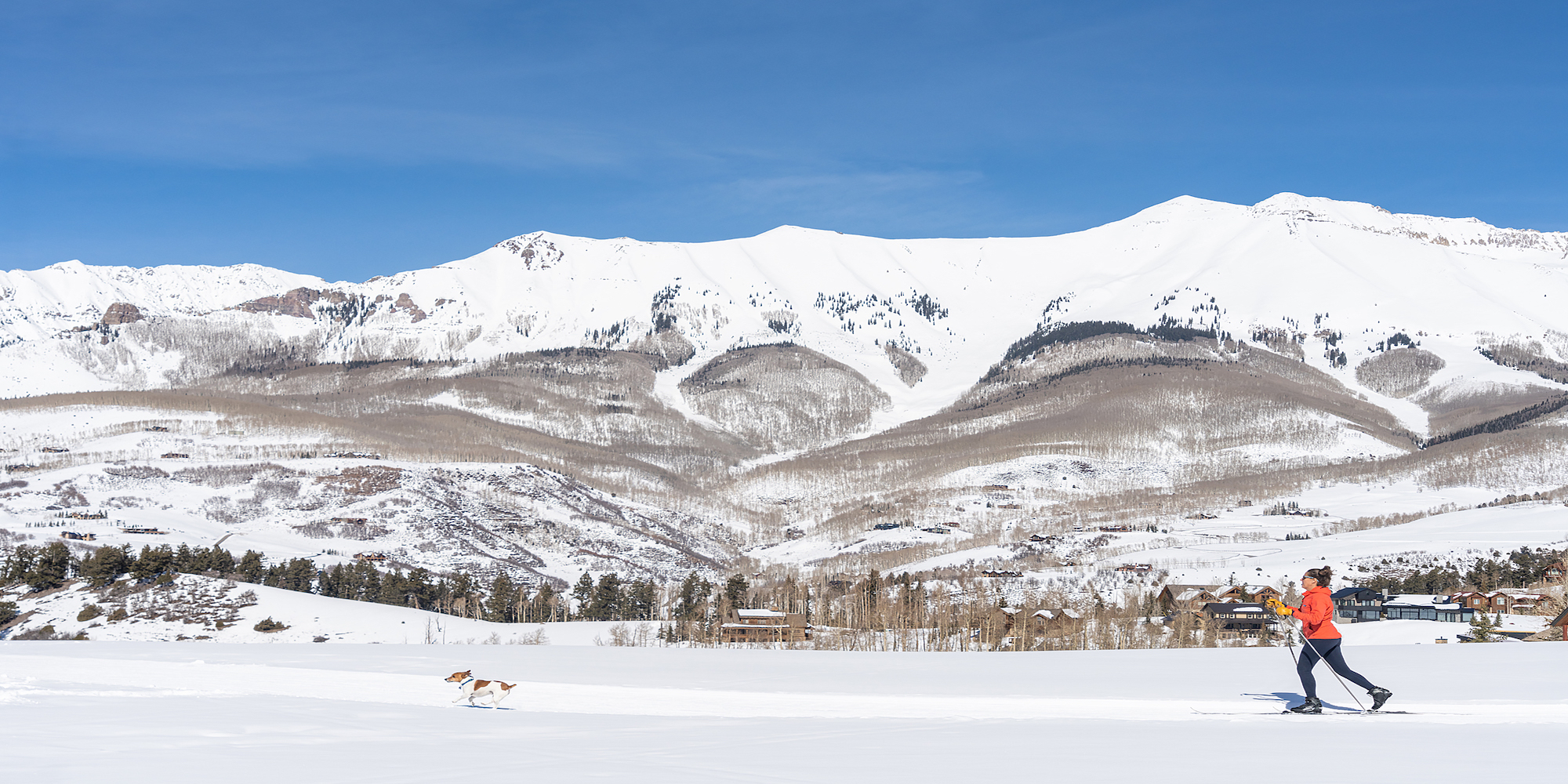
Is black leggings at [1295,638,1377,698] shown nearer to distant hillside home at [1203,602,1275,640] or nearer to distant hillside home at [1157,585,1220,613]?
distant hillside home at [1203,602,1275,640]

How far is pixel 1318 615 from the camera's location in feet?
67.4

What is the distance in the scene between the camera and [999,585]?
142 meters

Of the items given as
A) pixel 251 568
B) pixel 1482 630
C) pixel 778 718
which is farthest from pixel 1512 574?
pixel 251 568

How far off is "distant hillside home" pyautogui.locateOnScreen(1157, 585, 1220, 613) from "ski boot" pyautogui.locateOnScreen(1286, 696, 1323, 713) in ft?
232

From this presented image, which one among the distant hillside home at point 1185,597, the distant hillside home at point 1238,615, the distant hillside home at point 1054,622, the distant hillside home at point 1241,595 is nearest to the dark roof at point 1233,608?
the distant hillside home at point 1238,615

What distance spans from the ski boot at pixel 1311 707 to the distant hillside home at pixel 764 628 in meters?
49.9

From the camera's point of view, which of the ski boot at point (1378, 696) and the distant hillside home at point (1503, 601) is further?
the distant hillside home at point (1503, 601)

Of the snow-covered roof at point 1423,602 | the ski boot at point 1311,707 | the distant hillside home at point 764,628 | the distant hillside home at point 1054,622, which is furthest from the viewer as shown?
the snow-covered roof at point 1423,602

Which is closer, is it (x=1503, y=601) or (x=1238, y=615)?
(x=1503, y=601)

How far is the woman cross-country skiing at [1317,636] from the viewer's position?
780 inches

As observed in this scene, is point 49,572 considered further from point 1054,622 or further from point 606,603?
point 1054,622

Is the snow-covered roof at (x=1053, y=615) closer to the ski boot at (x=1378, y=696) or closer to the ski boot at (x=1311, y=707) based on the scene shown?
the ski boot at (x=1378, y=696)

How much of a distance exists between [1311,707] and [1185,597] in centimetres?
10031

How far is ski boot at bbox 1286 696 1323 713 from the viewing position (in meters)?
19.5
